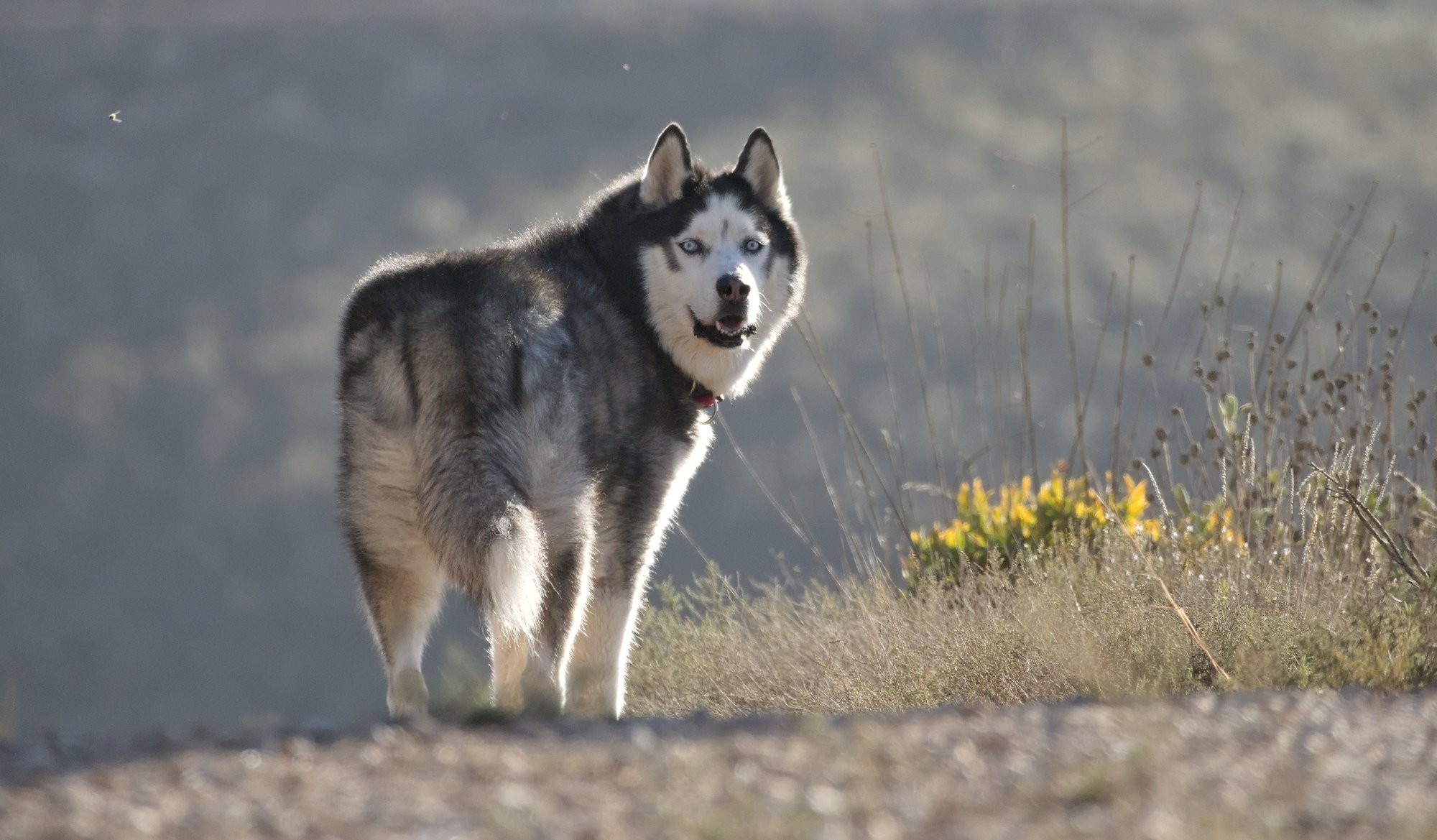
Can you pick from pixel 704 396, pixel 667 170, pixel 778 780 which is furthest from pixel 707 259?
pixel 778 780

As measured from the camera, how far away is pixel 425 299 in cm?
468

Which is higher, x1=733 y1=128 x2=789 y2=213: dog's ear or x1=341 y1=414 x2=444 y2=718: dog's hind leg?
x1=733 y1=128 x2=789 y2=213: dog's ear

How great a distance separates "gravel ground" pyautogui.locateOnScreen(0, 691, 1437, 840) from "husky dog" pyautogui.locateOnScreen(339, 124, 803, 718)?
1.07 m

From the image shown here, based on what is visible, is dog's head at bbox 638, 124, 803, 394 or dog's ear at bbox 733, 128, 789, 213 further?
dog's ear at bbox 733, 128, 789, 213

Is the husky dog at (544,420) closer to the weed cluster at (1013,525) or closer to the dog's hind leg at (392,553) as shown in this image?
the dog's hind leg at (392,553)

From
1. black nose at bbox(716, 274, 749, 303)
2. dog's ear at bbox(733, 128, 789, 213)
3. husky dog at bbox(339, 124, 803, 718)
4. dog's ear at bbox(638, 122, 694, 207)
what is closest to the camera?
husky dog at bbox(339, 124, 803, 718)

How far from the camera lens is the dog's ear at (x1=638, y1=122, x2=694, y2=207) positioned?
226 inches

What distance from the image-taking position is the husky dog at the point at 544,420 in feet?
14.4

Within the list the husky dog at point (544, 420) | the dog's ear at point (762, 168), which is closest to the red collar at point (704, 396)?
the husky dog at point (544, 420)

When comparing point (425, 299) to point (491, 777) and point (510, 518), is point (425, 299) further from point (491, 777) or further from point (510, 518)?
point (491, 777)

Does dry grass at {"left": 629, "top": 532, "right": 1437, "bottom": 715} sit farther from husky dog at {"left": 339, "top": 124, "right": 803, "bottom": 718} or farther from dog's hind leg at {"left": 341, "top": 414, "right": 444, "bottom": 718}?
dog's hind leg at {"left": 341, "top": 414, "right": 444, "bottom": 718}

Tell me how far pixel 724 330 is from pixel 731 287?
0.17 meters

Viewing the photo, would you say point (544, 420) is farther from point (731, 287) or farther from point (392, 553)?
point (731, 287)

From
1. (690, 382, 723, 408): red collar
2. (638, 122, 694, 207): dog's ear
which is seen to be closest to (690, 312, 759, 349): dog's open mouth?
(690, 382, 723, 408): red collar
